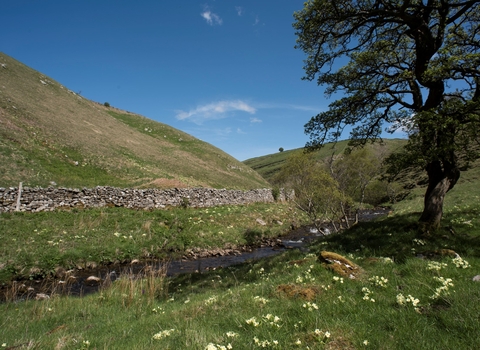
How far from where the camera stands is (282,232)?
93.1 feet

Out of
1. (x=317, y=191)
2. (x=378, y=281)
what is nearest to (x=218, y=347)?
(x=378, y=281)

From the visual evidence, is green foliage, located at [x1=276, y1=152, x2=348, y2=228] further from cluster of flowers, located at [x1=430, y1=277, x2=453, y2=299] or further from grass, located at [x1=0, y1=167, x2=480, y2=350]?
cluster of flowers, located at [x1=430, y1=277, x2=453, y2=299]

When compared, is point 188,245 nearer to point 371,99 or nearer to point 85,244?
point 85,244

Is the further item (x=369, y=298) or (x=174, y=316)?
(x=174, y=316)

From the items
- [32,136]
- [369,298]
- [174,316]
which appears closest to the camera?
[369,298]

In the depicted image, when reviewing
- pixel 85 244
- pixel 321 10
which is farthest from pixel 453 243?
pixel 85 244

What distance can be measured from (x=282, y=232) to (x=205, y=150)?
40.7 metres

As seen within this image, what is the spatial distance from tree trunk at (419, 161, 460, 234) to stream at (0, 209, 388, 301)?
5361mm

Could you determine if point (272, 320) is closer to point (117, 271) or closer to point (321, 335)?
point (321, 335)

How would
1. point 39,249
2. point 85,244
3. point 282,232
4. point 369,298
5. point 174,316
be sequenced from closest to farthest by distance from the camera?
point 369,298 → point 174,316 → point 39,249 → point 85,244 → point 282,232

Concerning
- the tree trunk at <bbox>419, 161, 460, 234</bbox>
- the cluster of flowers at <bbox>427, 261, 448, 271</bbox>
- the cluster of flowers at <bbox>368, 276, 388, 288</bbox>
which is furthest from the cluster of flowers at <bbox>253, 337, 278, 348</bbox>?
the tree trunk at <bbox>419, 161, 460, 234</bbox>

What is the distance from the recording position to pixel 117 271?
15727mm

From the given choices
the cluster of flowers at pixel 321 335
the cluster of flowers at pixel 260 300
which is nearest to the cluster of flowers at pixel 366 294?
the cluster of flowers at pixel 321 335

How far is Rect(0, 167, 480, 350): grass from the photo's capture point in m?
4.35
